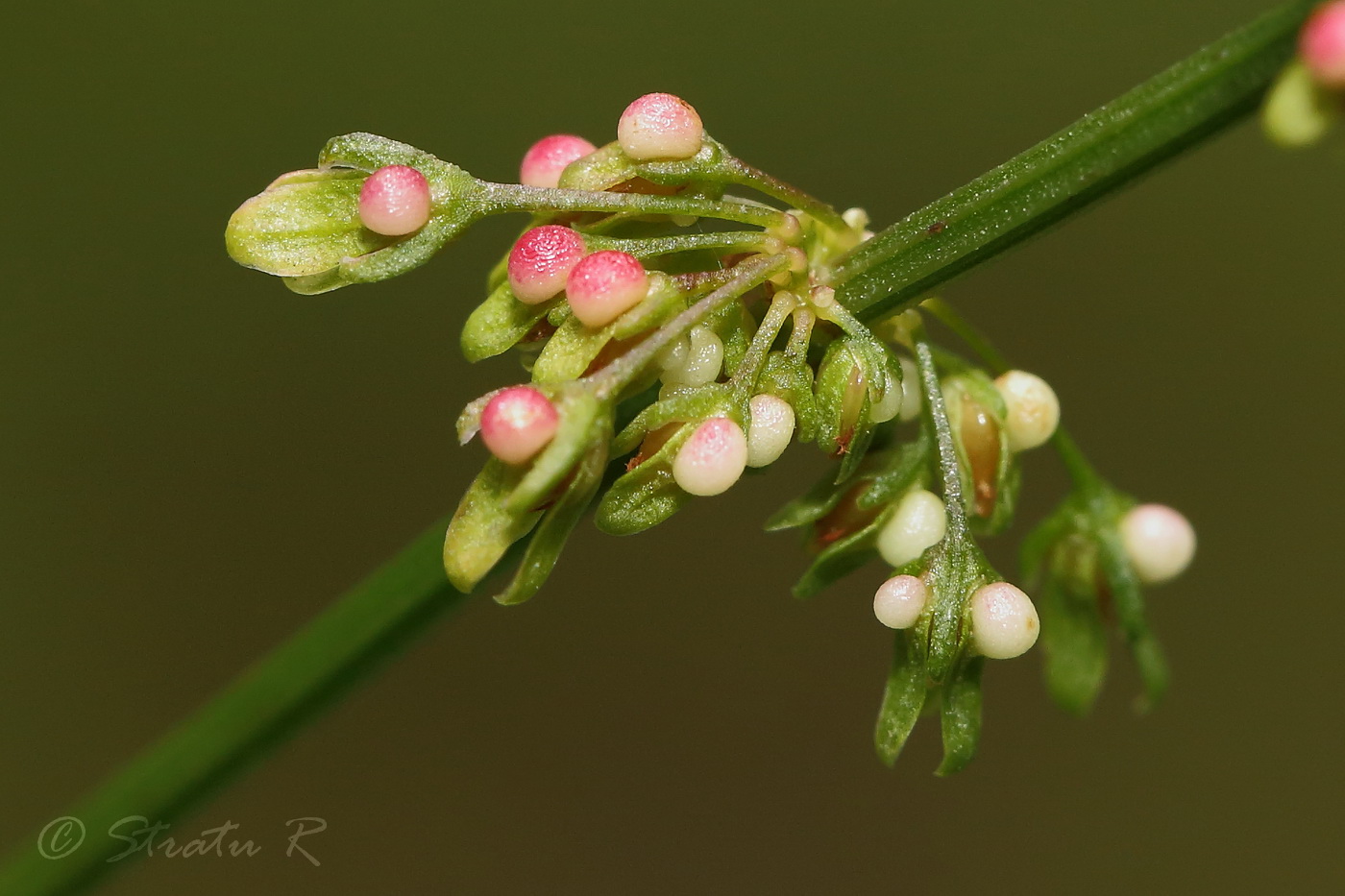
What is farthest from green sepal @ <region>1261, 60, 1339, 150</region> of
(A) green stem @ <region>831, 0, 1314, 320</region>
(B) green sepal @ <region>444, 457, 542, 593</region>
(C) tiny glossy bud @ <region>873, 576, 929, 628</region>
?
(B) green sepal @ <region>444, 457, 542, 593</region>

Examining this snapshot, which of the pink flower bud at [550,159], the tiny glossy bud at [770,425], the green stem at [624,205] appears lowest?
the tiny glossy bud at [770,425]

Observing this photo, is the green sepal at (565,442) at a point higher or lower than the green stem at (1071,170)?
lower

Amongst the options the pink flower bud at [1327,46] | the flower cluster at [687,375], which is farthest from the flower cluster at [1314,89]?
the flower cluster at [687,375]

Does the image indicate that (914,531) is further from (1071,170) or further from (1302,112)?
(1302,112)

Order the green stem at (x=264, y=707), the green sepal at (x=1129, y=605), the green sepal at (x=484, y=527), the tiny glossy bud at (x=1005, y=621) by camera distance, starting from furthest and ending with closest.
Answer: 1. the green sepal at (x=1129, y=605)
2. the green stem at (x=264, y=707)
3. the tiny glossy bud at (x=1005, y=621)
4. the green sepal at (x=484, y=527)

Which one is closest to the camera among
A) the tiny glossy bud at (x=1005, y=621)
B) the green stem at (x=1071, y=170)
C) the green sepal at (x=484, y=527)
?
the green stem at (x=1071, y=170)

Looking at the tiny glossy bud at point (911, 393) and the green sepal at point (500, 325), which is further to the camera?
the tiny glossy bud at point (911, 393)

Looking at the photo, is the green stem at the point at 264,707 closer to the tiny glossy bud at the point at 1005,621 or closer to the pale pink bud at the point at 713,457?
the pale pink bud at the point at 713,457

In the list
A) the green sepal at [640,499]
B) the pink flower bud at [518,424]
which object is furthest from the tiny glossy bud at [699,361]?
the pink flower bud at [518,424]
